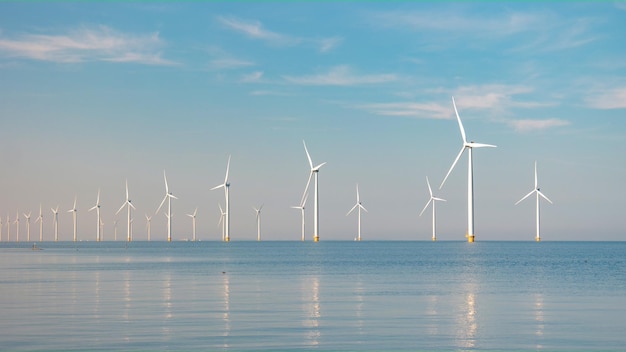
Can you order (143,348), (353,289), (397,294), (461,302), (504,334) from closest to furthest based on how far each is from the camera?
(143,348)
(504,334)
(461,302)
(397,294)
(353,289)

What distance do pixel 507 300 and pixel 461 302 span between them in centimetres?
353

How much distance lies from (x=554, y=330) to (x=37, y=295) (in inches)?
1213

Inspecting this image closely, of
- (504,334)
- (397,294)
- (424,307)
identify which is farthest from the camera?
(397,294)

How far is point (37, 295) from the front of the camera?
5362 centimetres

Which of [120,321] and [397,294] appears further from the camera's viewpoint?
[397,294]

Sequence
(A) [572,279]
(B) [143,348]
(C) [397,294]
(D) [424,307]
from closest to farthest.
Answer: (B) [143,348] < (D) [424,307] < (C) [397,294] < (A) [572,279]

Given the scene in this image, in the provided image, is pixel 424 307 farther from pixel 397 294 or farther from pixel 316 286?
pixel 316 286

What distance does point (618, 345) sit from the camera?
105 ft

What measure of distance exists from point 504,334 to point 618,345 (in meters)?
4.45

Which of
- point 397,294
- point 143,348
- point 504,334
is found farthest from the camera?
point 397,294

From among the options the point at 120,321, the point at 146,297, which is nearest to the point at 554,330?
the point at 120,321

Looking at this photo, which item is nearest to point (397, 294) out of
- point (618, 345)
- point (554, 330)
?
point (554, 330)

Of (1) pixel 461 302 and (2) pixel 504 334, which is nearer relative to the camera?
(2) pixel 504 334

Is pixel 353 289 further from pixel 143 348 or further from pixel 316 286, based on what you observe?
pixel 143 348
